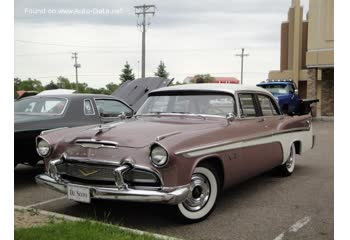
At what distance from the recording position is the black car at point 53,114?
602 cm

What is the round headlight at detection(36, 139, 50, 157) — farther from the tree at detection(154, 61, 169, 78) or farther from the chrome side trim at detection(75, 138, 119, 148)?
the tree at detection(154, 61, 169, 78)

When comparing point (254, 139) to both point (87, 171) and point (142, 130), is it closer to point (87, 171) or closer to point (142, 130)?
point (142, 130)

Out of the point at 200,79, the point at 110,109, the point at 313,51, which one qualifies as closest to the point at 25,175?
the point at 110,109

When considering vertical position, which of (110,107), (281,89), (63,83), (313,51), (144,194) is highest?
(63,83)

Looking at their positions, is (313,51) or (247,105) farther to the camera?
(313,51)

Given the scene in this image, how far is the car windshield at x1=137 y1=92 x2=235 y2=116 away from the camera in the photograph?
17.7 feet

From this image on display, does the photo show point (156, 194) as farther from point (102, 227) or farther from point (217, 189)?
point (217, 189)

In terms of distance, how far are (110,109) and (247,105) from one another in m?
2.82

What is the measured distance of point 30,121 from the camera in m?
6.14

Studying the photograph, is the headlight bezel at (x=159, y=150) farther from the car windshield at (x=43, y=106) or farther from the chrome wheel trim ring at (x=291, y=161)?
the chrome wheel trim ring at (x=291, y=161)

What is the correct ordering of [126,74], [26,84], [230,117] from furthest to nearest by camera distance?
[126,74], [26,84], [230,117]

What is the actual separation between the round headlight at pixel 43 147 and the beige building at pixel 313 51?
15.6 m

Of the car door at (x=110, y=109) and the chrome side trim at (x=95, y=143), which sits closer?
the chrome side trim at (x=95, y=143)

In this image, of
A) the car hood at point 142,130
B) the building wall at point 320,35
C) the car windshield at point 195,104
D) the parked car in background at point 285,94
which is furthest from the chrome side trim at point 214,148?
the building wall at point 320,35
